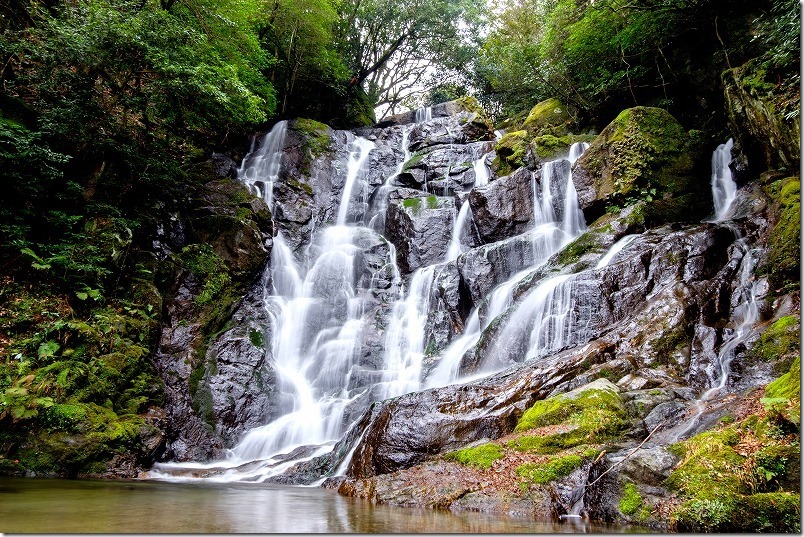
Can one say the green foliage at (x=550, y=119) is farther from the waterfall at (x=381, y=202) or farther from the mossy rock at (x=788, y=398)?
the mossy rock at (x=788, y=398)

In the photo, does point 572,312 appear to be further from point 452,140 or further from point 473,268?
point 452,140

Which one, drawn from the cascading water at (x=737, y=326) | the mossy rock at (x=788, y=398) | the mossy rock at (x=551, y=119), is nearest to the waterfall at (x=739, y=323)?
the cascading water at (x=737, y=326)

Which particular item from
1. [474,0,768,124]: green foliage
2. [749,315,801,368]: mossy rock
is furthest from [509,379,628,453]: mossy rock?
[474,0,768,124]: green foliage

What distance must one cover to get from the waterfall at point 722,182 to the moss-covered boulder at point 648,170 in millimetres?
202

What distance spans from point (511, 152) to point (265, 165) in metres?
9.84

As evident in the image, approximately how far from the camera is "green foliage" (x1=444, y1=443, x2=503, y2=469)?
17.9ft

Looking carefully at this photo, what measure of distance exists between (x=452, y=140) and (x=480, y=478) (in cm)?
1874

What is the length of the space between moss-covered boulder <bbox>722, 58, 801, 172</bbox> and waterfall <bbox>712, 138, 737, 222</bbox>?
2.44 ft

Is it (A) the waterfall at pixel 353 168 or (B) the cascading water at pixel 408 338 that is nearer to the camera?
(B) the cascading water at pixel 408 338

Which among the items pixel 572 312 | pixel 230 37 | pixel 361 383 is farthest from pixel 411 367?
→ pixel 230 37

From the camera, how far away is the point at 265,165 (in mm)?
18750

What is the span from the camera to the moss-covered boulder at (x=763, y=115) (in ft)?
28.9

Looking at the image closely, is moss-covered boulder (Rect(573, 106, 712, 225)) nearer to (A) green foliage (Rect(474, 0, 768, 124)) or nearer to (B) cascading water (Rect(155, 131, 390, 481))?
(A) green foliage (Rect(474, 0, 768, 124))

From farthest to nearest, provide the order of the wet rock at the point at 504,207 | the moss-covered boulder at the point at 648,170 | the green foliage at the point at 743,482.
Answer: the wet rock at the point at 504,207 → the moss-covered boulder at the point at 648,170 → the green foliage at the point at 743,482
